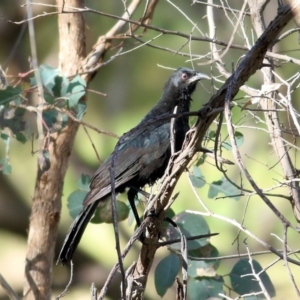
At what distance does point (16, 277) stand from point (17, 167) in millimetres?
1205

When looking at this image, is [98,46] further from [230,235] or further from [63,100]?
[230,235]

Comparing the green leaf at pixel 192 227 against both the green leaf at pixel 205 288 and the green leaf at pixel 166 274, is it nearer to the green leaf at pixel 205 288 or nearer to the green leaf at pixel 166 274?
the green leaf at pixel 166 274

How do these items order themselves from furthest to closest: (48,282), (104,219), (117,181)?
(48,282), (104,219), (117,181)

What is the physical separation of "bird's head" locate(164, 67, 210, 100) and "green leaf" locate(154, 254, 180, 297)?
50.0 inches

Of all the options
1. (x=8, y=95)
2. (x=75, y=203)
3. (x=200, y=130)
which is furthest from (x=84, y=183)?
(x=200, y=130)

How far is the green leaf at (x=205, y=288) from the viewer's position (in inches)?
132

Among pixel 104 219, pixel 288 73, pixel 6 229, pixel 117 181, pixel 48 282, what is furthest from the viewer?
pixel 6 229

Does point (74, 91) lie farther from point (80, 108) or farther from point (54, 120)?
point (54, 120)

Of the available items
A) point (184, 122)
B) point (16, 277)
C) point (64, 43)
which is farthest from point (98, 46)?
point (16, 277)

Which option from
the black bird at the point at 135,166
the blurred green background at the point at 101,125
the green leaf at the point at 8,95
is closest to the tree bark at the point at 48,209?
the green leaf at the point at 8,95

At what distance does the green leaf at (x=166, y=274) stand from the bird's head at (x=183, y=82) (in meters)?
1.27

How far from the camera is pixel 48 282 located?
14.4 feet

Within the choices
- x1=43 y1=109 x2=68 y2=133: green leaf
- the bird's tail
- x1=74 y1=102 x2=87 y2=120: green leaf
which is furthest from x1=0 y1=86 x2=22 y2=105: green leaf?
the bird's tail

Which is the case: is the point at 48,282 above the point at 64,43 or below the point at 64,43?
below
